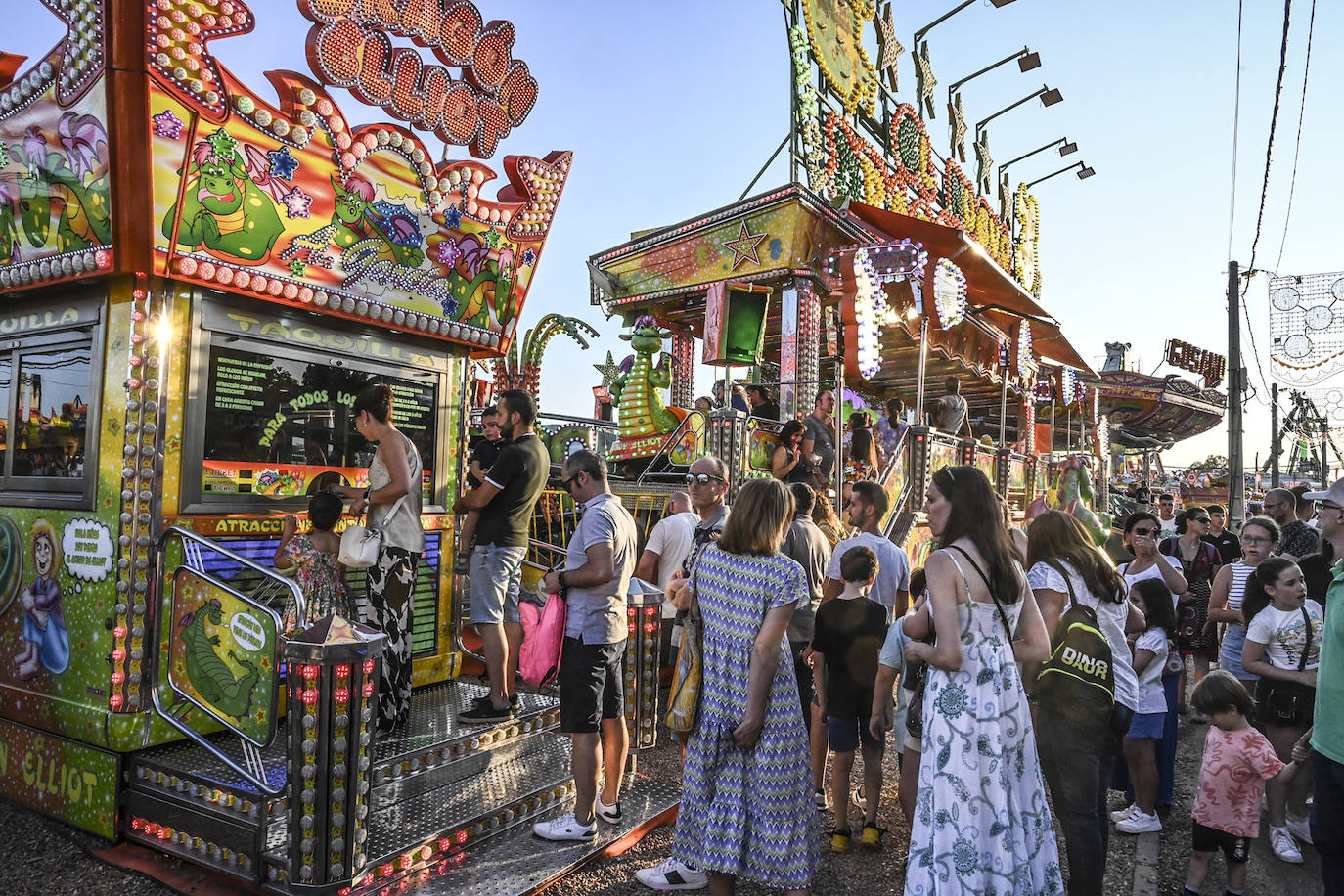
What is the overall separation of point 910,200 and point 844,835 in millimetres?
14026

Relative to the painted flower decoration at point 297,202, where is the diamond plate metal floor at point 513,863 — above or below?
below

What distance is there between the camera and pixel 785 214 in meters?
11.5

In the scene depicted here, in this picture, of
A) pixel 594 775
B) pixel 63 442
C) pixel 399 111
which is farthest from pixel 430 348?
pixel 594 775

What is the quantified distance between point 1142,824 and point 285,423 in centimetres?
572

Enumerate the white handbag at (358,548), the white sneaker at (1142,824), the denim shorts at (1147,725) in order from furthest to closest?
the white sneaker at (1142,824) < the denim shorts at (1147,725) < the white handbag at (358,548)

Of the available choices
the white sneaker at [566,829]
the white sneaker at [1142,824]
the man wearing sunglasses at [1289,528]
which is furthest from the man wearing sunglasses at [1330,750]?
the man wearing sunglasses at [1289,528]

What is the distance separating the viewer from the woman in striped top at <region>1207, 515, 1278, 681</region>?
545 cm

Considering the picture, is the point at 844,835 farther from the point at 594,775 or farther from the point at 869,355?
the point at 869,355

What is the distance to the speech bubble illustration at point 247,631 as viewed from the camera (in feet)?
11.3

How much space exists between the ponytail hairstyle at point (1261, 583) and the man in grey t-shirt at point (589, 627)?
3.64 m

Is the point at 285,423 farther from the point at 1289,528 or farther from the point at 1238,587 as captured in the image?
the point at 1289,528

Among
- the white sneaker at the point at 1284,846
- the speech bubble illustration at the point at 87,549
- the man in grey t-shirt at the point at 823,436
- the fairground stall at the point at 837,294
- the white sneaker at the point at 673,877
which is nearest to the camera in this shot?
the white sneaker at the point at 673,877

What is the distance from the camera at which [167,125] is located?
3721 mm

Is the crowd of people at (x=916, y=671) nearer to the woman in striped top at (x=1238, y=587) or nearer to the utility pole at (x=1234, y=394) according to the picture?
the woman in striped top at (x=1238, y=587)
